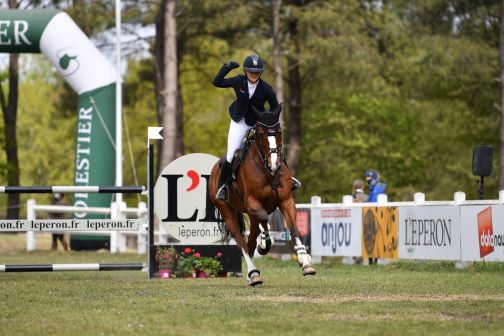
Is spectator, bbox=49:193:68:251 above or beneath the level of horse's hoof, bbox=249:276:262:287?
above

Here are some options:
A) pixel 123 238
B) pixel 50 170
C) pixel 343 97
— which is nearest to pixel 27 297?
pixel 123 238

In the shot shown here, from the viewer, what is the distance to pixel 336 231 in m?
24.2

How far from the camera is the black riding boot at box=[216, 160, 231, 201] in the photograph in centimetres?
1494

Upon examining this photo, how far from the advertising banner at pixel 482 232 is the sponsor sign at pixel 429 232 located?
21 centimetres

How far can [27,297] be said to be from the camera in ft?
42.4

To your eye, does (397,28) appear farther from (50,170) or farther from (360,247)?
→ (50,170)

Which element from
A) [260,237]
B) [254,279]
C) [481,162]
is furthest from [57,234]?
[254,279]

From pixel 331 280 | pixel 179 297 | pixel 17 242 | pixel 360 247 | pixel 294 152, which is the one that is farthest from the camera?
pixel 294 152

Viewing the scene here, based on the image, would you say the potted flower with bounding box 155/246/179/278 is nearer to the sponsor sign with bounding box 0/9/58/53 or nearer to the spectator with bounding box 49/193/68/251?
the sponsor sign with bounding box 0/9/58/53

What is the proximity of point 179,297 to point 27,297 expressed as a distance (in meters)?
1.81

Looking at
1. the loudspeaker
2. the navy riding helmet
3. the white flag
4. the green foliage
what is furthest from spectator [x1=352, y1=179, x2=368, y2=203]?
the navy riding helmet

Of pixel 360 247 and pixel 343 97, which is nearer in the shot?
pixel 360 247

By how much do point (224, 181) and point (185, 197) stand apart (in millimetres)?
1980

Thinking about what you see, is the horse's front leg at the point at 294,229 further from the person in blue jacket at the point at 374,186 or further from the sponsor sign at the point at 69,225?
the person in blue jacket at the point at 374,186
